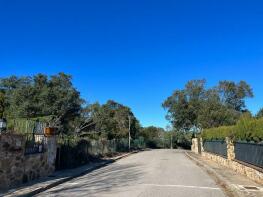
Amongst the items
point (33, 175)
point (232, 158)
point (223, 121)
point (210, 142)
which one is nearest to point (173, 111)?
point (223, 121)

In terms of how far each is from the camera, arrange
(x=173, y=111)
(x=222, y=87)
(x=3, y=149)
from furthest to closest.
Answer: (x=222, y=87) < (x=173, y=111) < (x=3, y=149)

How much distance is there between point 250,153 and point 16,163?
10.8m

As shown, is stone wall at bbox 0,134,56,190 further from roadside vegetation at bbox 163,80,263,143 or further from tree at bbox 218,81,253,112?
tree at bbox 218,81,253,112

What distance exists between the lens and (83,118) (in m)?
48.4

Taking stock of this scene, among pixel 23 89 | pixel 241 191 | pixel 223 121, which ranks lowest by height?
pixel 241 191

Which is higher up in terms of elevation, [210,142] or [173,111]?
[173,111]

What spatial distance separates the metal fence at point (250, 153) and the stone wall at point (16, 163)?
31.1 ft

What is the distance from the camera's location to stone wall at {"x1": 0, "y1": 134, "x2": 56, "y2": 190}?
1145cm

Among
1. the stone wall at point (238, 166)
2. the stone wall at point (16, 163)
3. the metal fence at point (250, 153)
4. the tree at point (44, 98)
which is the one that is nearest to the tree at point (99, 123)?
the tree at point (44, 98)

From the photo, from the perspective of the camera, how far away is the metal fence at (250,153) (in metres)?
14.9

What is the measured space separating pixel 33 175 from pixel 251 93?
59.6 metres

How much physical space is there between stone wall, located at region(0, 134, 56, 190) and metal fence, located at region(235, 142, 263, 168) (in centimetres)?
949

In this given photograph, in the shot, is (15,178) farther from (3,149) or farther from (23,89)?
(23,89)

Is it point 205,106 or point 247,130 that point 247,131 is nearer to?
point 247,130
